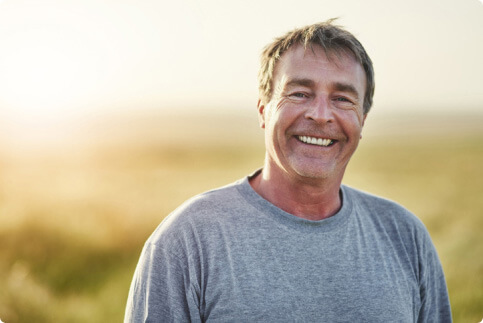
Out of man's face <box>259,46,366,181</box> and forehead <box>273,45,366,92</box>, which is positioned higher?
forehead <box>273,45,366,92</box>

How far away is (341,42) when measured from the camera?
1.58 metres

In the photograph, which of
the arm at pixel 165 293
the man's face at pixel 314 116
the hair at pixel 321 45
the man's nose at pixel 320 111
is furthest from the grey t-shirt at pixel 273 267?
the hair at pixel 321 45

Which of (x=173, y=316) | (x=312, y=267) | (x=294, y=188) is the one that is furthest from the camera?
(x=294, y=188)

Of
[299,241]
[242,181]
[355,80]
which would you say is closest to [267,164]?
[242,181]

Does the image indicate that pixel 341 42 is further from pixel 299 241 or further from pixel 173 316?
Answer: pixel 173 316

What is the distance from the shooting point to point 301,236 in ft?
4.86

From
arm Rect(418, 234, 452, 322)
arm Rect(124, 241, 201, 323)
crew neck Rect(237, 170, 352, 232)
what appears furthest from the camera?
arm Rect(418, 234, 452, 322)

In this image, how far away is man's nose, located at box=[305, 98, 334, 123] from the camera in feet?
4.97

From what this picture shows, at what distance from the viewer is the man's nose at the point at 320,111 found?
151cm

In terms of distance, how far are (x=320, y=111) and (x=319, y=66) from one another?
6.2 inches

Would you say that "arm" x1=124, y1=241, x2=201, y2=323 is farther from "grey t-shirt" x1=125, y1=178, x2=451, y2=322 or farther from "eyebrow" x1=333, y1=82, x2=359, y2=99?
"eyebrow" x1=333, y1=82, x2=359, y2=99

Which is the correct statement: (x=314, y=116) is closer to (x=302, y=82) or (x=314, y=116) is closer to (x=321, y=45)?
(x=302, y=82)

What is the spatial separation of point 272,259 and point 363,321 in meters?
Result: 0.36

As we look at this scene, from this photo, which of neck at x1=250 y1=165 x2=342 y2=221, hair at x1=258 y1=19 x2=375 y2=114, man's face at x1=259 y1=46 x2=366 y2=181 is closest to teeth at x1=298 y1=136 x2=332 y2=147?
man's face at x1=259 y1=46 x2=366 y2=181
